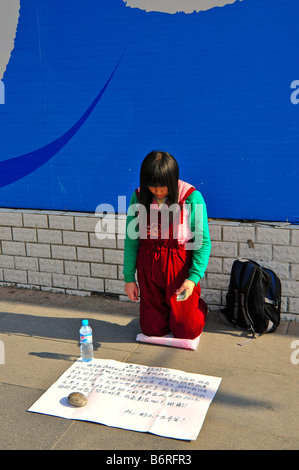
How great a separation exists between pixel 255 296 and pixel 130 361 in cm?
112

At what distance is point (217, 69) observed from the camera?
3.99 meters

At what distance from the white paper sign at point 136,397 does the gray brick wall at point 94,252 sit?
1251 millimetres

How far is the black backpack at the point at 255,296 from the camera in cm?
389

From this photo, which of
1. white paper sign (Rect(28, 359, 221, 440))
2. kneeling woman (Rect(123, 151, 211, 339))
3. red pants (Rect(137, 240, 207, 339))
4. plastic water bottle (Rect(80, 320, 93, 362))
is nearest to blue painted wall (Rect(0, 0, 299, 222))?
kneeling woman (Rect(123, 151, 211, 339))

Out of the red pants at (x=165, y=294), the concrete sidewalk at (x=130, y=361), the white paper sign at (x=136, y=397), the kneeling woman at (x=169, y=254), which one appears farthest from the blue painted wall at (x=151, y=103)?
the white paper sign at (x=136, y=397)

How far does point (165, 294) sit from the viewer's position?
3.88 m

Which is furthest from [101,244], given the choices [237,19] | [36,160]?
[237,19]

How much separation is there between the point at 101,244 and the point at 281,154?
1846 mm

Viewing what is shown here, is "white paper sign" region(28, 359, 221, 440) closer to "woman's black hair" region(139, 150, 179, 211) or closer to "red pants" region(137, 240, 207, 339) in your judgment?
"red pants" region(137, 240, 207, 339)

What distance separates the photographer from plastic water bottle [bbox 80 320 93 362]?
3.56 meters

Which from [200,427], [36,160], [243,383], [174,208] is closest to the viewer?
[200,427]

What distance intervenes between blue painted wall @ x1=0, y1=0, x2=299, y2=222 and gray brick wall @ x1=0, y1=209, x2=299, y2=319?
0.15 meters
